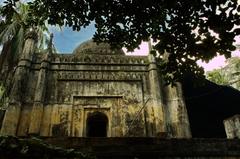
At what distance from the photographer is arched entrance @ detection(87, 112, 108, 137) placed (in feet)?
42.7

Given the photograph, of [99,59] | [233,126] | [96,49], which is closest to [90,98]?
[99,59]

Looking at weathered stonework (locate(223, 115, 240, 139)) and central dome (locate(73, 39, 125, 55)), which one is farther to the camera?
central dome (locate(73, 39, 125, 55))

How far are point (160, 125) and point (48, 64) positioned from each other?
5.60 m

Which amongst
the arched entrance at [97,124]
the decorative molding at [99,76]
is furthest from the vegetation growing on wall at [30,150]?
the decorative molding at [99,76]

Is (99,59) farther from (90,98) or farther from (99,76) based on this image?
(90,98)

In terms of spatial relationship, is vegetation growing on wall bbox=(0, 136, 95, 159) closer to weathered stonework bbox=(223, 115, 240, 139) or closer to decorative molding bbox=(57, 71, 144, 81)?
weathered stonework bbox=(223, 115, 240, 139)

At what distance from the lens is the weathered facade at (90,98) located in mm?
12211

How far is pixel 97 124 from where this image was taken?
14492 millimetres

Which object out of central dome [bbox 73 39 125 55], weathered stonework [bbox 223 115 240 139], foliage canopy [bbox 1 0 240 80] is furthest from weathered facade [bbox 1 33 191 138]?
foliage canopy [bbox 1 0 240 80]

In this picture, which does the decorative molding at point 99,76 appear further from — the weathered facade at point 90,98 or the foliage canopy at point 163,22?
the foliage canopy at point 163,22

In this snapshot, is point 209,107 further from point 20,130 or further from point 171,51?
point 171,51

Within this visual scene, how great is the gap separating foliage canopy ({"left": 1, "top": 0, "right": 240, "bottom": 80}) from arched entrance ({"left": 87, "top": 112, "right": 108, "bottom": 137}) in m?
7.83

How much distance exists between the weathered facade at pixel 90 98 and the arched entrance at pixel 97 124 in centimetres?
5

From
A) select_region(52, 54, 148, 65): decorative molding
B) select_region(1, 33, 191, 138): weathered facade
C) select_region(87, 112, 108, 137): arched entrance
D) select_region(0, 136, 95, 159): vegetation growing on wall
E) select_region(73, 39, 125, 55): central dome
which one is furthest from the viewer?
select_region(73, 39, 125, 55): central dome
